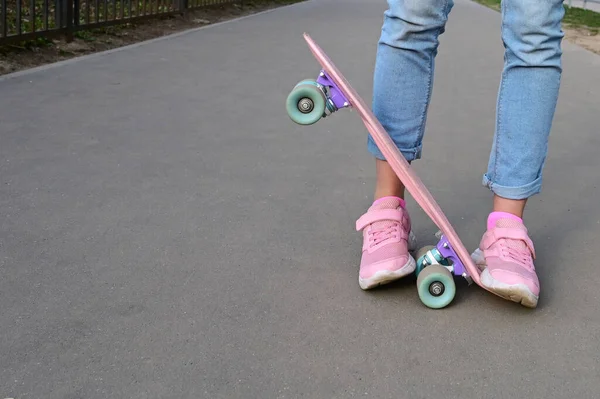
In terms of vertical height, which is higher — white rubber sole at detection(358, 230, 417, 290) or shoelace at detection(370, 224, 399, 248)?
shoelace at detection(370, 224, 399, 248)

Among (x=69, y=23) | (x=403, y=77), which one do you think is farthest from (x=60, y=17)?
(x=403, y=77)

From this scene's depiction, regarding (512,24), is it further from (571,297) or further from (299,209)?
(299,209)

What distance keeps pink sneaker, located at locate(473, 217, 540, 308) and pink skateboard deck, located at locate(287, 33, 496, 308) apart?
52mm

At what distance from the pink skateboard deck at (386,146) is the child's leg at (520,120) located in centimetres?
10

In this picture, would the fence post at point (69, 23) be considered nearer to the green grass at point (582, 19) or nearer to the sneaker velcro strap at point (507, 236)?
the sneaker velcro strap at point (507, 236)

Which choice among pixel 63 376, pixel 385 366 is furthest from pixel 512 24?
pixel 63 376

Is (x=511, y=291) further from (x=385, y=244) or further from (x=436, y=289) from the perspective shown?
(x=385, y=244)

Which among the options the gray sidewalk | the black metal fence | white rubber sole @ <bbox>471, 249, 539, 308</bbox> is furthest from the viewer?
the black metal fence

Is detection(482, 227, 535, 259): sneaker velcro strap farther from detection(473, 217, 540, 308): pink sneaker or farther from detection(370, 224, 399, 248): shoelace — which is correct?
detection(370, 224, 399, 248): shoelace

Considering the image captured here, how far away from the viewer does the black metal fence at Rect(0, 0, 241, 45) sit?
609 centimetres

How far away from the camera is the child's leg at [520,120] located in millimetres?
2266

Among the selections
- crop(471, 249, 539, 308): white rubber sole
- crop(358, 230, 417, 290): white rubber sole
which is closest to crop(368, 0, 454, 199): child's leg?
crop(358, 230, 417, 290): white rubber sole

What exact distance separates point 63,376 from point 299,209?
1.38 m

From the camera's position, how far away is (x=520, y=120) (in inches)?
92.8
